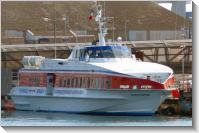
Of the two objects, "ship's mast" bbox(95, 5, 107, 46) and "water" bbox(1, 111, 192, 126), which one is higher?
"ship's mast" bbox(95, 5, 107, 46)

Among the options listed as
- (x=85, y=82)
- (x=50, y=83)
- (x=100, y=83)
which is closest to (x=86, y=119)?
(x=100, y=83)

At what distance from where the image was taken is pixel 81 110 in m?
37.7

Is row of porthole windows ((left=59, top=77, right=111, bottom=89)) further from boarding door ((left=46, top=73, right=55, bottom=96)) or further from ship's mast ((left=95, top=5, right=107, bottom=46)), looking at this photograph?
ship's mast ((left=95, top=5, right=107, bottom=46))

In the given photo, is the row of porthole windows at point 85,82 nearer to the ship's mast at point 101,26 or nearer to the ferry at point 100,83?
the ferry at point 100,83

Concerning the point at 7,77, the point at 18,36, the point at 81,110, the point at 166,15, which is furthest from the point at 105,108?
the point at 166,15

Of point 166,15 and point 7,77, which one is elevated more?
point 166,15

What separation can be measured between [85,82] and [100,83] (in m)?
1.13

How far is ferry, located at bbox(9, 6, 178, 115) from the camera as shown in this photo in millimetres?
36219

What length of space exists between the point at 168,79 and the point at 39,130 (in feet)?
49.9

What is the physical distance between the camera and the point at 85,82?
124 feet

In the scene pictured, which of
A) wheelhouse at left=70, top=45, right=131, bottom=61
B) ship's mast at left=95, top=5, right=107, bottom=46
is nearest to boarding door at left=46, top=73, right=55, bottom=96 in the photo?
wheelhouse at left=70, top=45, right=131, bottom=61

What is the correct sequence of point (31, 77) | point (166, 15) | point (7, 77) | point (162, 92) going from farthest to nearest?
1. point (166, 15)
2. point (7, 77)
3. point (31, 77)
4. point (162, 92)

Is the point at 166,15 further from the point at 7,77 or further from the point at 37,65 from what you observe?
the point at 37,65

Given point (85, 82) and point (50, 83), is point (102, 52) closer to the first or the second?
Answer: point (85, 82)
